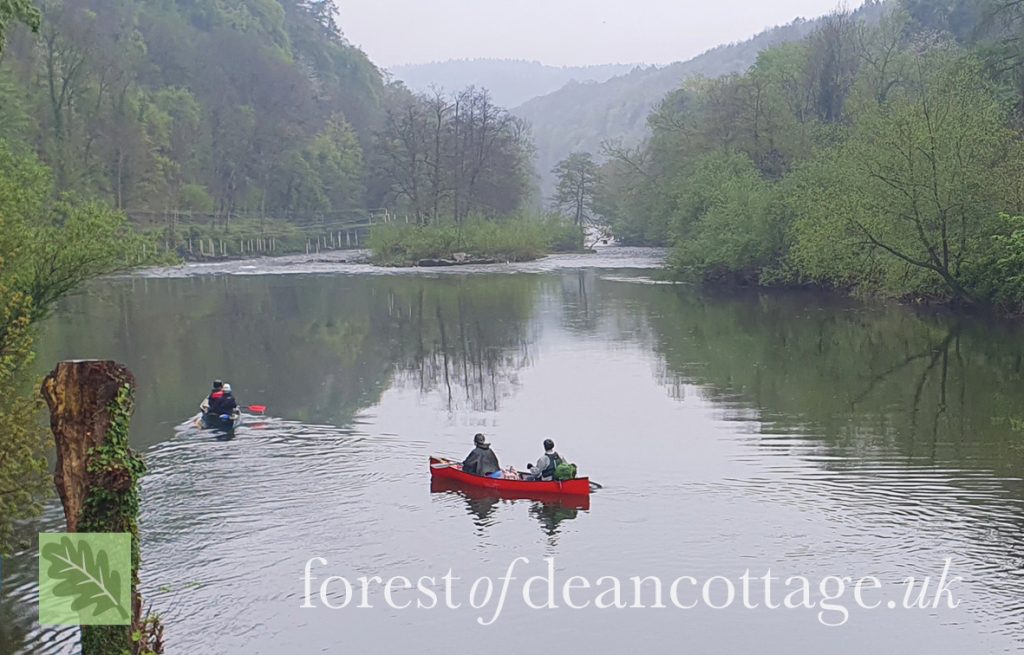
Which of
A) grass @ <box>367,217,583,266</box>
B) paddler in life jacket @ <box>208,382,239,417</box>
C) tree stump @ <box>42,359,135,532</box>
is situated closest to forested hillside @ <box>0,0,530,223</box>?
grass @ <box>367,217,583,266</box>

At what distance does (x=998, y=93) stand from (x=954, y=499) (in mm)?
37361

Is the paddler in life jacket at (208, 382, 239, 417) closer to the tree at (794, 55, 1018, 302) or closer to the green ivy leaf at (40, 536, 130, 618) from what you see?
the green ivy leaf at (40, 536, 130, 618)

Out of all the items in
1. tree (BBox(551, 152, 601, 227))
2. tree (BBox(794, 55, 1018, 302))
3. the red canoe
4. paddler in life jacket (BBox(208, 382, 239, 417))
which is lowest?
the red canoe

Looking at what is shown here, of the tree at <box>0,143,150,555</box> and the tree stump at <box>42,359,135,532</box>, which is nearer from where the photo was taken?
the tree stump at <box>42,359,135,532</box>

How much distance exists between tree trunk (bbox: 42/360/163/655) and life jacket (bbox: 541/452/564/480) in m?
12.0

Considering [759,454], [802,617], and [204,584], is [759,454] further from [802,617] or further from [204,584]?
[204,584]

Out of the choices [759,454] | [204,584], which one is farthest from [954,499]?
[204,584]

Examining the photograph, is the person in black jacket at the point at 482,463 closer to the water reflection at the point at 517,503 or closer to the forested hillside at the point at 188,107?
the water reflection at the point at 517,503

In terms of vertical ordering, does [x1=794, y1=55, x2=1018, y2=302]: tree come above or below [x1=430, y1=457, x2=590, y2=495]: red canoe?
above

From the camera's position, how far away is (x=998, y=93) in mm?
52000

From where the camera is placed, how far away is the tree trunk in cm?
974

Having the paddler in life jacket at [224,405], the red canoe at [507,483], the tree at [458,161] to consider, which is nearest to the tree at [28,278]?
the paddler in life jacket at [224,405]

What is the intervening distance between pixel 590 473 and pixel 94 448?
14.4m

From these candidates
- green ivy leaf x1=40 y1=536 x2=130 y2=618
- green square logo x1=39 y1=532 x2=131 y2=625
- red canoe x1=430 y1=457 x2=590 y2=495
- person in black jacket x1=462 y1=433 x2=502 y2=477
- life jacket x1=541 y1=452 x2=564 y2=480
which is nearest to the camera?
green square logo x1=39 y1=532 x2=131 y2=625
